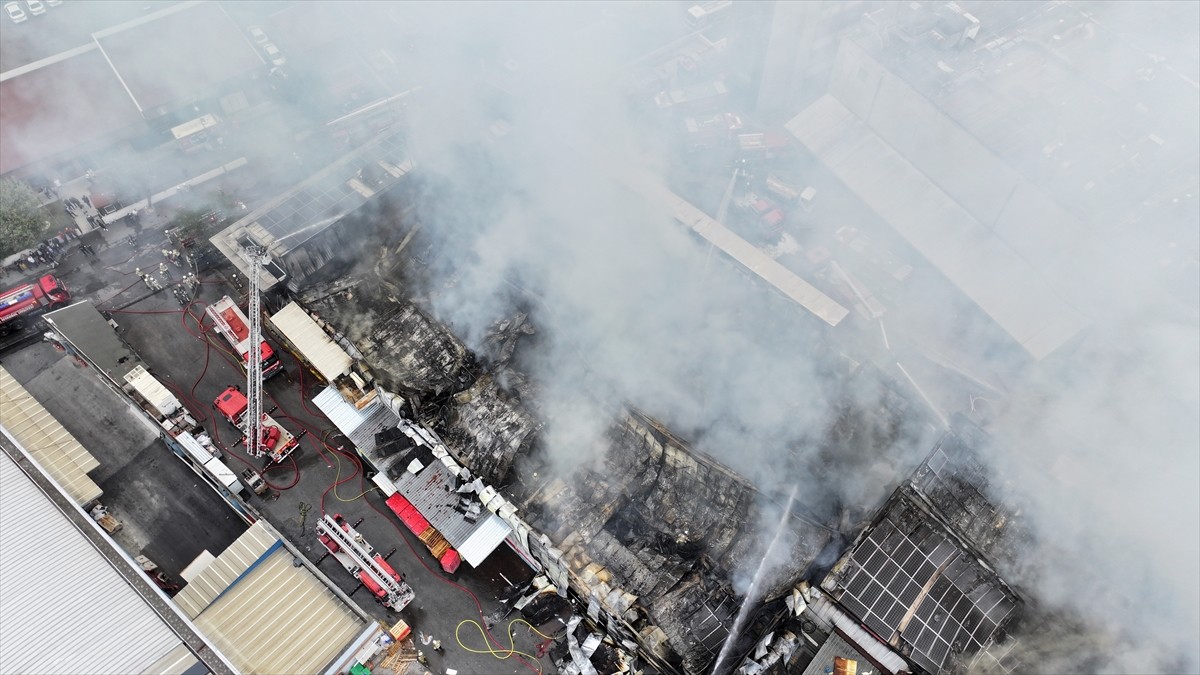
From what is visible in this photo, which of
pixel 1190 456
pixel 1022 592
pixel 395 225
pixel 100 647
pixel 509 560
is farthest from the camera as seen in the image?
pixel 395 225

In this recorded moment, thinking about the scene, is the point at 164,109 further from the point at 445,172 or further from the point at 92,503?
the point at 92,503

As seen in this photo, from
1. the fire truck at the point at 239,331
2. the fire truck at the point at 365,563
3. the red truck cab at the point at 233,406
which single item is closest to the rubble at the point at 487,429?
the fire truck at the point at 365,563

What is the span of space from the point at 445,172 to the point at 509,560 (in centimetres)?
1112

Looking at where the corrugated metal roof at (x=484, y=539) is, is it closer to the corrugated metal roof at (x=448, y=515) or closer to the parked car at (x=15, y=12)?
the corrugated metal roof at (x=448, y=515)

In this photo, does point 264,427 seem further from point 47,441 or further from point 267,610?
point 267,610

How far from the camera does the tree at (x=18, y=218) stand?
2138 centimetres

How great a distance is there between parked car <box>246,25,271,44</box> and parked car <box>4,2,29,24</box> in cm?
771

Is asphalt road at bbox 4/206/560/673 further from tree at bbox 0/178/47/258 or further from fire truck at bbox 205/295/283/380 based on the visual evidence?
tree at bbox 0/178/47/258

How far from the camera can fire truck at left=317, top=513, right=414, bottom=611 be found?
17.6m

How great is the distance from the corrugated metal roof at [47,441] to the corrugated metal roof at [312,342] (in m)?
5.82

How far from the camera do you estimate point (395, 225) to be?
67.7 feet

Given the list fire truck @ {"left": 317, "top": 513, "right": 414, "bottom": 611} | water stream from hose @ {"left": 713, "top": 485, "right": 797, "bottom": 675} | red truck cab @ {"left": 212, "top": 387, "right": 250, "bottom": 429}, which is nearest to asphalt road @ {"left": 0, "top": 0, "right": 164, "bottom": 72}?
red truck cab @ {"left": 212, "top": 387, "right": 250, "bottom": 429}

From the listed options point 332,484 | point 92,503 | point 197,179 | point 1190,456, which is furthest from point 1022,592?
point 197,179

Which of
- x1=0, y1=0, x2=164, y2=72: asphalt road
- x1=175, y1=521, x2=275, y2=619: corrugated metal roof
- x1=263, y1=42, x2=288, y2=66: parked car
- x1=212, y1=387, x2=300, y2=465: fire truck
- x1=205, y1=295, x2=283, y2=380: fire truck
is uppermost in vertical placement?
x1=0, y1=0, x2=164, y2=72: asphalt road
